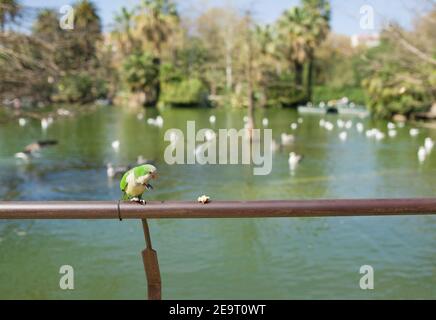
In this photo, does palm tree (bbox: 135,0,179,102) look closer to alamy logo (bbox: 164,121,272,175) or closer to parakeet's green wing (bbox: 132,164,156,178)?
alamy logo (bbox: 164,121,272,175)

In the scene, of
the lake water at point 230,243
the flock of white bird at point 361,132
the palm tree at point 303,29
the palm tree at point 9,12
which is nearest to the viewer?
the lake water at point 230,243

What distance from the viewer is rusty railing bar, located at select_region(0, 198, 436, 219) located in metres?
2.01

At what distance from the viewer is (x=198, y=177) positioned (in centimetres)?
1484

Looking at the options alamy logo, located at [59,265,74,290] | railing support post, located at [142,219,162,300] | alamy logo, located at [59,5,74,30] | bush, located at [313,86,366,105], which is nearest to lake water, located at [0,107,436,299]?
alamy logo, located at [59,265,74,290]

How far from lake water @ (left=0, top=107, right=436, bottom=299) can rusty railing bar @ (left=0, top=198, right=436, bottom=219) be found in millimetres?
5051

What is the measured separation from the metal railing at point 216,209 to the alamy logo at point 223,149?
43.8 feet

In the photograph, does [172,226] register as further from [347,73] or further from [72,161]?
[347,73]

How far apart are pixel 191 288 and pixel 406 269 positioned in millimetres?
3120

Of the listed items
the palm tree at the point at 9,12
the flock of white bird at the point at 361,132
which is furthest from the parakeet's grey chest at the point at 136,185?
the flock of white bird at the point at 361,132

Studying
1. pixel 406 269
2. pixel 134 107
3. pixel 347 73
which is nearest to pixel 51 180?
pixel 406 269

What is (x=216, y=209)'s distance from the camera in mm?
2002

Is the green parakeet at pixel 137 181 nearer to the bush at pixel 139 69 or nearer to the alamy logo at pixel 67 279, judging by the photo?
the alamy logo at pixel 67 279

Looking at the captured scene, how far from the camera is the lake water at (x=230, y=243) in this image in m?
7.25
